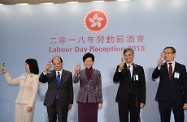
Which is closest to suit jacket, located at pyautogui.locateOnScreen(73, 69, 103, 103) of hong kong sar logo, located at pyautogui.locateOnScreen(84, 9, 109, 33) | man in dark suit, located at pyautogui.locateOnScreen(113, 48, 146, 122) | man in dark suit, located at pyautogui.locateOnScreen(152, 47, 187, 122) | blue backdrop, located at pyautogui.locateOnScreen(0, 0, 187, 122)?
man in dark suit, located at pyautogui.locateOnScreen(113, 48, 146, 122)

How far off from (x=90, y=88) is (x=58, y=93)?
48 cm

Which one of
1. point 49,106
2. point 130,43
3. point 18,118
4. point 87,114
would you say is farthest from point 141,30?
point 18,118

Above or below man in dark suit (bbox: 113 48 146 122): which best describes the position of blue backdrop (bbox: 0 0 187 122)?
above

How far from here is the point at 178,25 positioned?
149 inches

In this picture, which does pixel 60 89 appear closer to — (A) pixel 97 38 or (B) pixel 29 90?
(B) pixel 29 90

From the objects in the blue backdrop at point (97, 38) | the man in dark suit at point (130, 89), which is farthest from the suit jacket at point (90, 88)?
the blue backdrop at point (97, 38)

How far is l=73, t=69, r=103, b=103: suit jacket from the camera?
316 centimetres

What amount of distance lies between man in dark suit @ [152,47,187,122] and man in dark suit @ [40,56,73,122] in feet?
4.55

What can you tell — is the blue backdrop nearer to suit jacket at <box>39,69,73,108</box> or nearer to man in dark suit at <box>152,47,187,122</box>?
man in dark suit at <box>152,47,187,122</box>

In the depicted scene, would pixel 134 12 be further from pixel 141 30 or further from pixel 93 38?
pixel 93 38

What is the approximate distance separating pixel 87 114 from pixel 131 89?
743mm

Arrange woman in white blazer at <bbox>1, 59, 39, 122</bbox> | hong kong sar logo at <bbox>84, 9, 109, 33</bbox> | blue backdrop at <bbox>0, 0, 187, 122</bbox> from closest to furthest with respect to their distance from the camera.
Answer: woman in white blazer at <bbox>1, 59, 39, 122</bbox> < blue backdrop at <bbox>0, 0, 187, 122</bbox> < hong kong sar logo at <bbox>84, 9, 109, 33</bbox>

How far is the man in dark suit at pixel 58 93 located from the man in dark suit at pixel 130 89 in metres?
0.75

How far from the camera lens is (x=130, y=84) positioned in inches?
126
